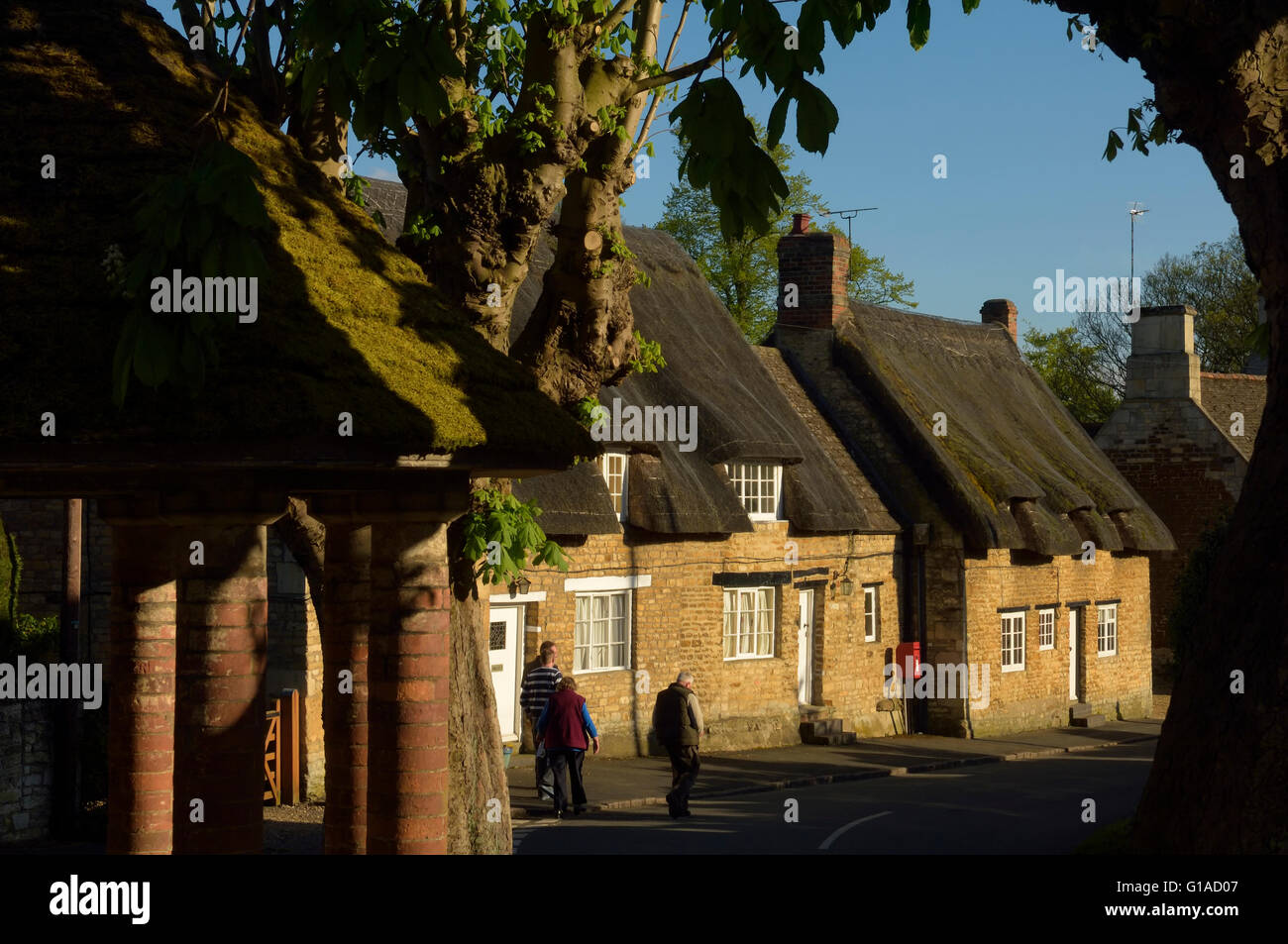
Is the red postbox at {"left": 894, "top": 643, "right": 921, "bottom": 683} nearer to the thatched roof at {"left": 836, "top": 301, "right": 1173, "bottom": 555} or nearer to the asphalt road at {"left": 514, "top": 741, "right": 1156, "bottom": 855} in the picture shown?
the thatched roof at {"left": 836, "top": 301, "right": 1173, "bottom": 555}

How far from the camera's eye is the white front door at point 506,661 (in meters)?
21.6

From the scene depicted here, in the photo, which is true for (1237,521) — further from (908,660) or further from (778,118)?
(908,660)

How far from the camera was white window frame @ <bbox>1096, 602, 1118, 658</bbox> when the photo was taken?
34.2 metres

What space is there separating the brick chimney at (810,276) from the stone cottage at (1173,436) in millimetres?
11128

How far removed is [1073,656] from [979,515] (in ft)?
22.2

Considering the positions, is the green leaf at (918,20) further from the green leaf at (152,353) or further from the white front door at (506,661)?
the white front door at (506,661)

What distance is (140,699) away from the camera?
21.7 ft

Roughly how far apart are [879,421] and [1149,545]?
8.82 metres

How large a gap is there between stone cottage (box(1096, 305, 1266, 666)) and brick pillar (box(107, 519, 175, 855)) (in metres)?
34.2

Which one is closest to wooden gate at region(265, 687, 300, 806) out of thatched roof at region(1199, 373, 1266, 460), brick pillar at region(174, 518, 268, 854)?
brick pillar at region(174, 518, 268, 854)
